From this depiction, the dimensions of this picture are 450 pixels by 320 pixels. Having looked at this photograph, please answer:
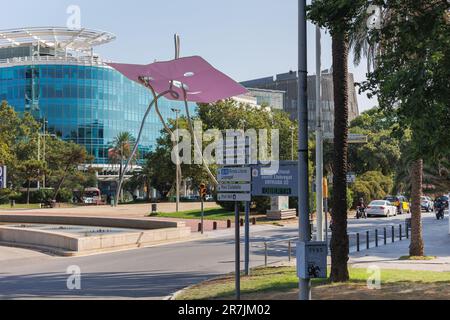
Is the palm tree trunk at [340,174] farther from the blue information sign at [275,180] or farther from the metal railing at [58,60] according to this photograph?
the metal railing at [58,60]

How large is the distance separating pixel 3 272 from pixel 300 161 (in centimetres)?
1111

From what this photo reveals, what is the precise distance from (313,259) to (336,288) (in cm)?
404

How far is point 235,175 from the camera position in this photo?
9.02 m

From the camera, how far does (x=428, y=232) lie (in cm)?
3247

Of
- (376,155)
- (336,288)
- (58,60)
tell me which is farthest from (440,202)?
(58,60)

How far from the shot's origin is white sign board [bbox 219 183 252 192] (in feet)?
29.3

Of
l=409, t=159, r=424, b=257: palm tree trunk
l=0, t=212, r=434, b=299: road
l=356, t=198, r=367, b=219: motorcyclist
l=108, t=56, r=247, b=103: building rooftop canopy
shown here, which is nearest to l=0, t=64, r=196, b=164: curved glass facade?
l=108, t=56, r=247, b=103: building rooftop canopy

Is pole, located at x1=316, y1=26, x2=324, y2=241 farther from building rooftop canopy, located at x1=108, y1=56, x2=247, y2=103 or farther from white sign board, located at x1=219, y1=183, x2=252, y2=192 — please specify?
building rooftop canopy, located at x1=108, y1=56, x2=247, y2=103

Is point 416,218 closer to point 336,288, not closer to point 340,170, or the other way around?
point 340,170

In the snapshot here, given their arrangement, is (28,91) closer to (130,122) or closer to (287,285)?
(130,122)

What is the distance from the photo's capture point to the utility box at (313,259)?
8031 millimetres

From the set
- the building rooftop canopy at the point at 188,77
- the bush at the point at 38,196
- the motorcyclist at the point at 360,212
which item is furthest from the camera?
the bush at the point at 38,196

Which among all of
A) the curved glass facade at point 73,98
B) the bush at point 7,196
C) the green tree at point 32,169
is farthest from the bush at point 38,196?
the curved glass facade at point 73,98

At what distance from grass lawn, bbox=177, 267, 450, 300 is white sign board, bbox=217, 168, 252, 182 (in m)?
2.98
